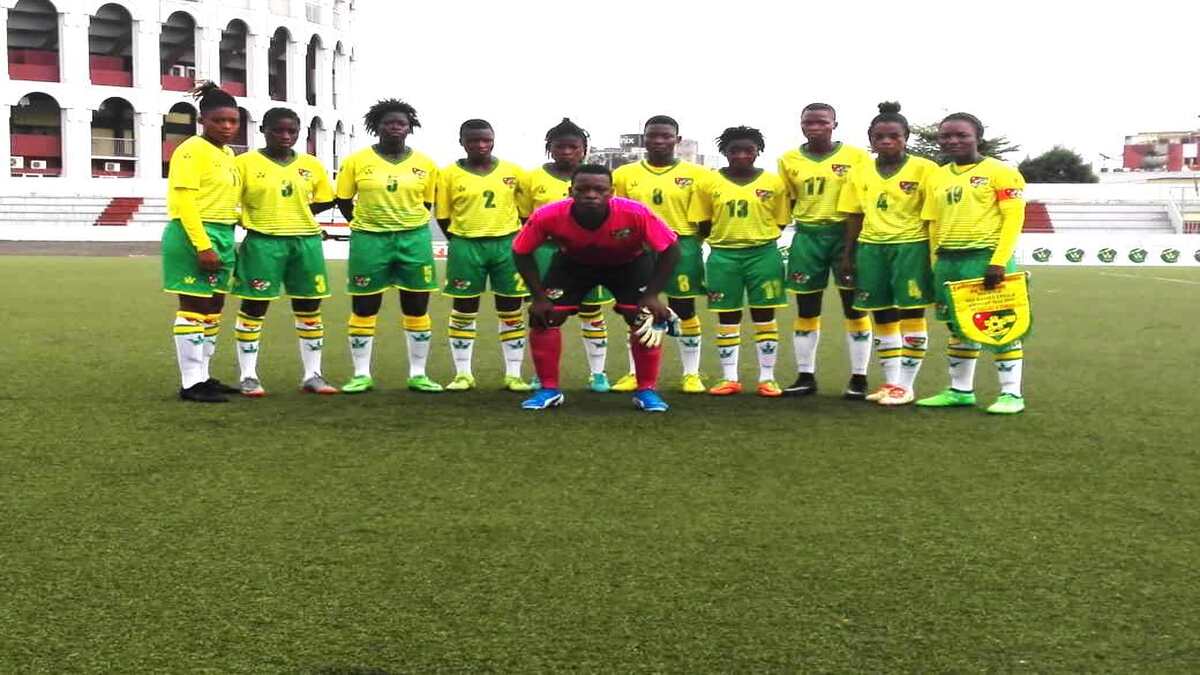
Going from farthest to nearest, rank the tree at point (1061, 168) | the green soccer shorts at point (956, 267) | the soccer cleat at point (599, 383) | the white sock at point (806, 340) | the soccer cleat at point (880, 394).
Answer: the tree at point (1061, 168), the soccer cleat at point (599, 383), the white sock at point (806, 340), the soccer cleat at point (880, 394), the green soccer shorts at point (956, 267)

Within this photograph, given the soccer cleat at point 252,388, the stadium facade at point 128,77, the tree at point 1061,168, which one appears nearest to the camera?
the soccer cleat at point 252,388

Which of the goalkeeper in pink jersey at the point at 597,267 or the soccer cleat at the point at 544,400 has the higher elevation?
the goalkeeper in pink jersey at the point at 597,267

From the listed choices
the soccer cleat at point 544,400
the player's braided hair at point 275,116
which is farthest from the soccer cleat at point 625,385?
the player's braided hair at point 275,116

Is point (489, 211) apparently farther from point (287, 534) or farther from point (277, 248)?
point (287, 534)

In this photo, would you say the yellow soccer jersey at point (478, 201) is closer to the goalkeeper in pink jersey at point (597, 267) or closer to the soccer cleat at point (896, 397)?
the goalkeeper in pink jersey at point (597, 267)

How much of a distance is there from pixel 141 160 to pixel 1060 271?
35917 millimetres

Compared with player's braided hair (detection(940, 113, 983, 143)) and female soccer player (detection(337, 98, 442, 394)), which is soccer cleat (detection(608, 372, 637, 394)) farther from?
player's braided hair (detection(940, 113, 983, 143))

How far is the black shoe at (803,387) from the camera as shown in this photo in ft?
26.7

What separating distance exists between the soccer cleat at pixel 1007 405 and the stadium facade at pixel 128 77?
4064cm

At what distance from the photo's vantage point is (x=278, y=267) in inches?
311

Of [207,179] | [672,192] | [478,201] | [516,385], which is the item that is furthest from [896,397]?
[207,179]

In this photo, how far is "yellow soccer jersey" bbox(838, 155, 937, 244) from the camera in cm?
759

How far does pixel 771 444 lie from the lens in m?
6.21

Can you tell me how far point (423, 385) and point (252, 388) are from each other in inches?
43.1
